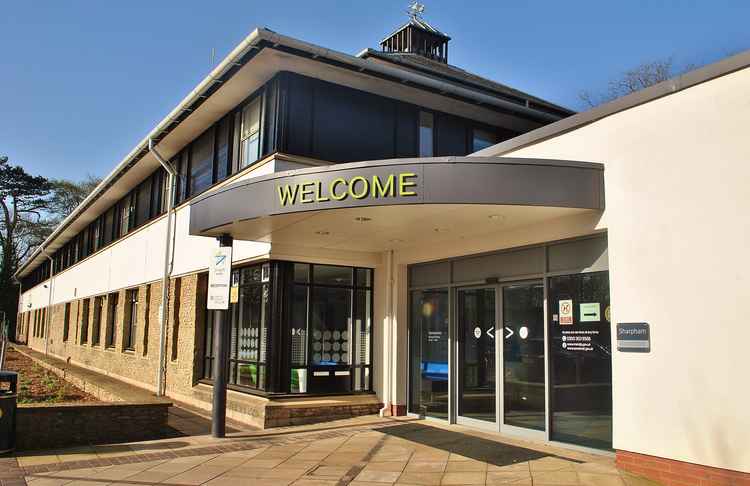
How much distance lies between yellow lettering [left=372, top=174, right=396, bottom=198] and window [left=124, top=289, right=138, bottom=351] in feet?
47.4

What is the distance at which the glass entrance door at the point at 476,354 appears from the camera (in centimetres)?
938

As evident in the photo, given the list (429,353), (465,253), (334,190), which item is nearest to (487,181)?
(334,190)

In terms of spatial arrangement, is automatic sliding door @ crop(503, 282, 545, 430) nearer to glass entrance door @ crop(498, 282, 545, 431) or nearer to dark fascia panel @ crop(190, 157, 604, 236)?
glass entrance door @ crop(498, 282, 545, 431)

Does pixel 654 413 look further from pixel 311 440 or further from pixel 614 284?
pixel 311 440

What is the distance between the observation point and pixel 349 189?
752cm

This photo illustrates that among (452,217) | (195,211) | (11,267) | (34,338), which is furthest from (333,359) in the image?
(11,267)

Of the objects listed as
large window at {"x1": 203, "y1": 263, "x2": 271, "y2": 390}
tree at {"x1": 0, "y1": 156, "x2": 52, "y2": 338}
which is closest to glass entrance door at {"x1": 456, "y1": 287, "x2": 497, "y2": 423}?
large window at {"x1": 203, "y1": 263, "x2": 271, "y2": 390}

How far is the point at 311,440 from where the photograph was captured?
9.07 m

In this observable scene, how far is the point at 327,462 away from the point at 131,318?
47.4ft

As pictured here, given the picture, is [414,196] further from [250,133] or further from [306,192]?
[250,133]

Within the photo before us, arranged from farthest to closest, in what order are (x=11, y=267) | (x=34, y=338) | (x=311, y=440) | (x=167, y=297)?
(x=11, y=267) → (x=34, y=338) → (x=167, y=297) → (x=311, y=440)

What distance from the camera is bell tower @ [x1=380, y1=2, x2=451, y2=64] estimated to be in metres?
22.7

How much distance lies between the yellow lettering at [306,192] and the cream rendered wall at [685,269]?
345 cm

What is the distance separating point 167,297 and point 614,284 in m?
11.6
